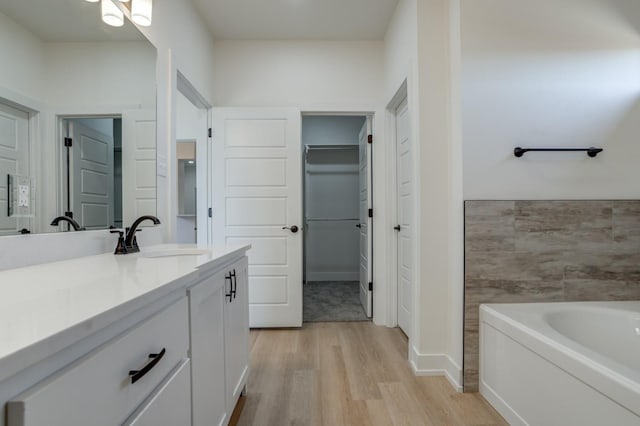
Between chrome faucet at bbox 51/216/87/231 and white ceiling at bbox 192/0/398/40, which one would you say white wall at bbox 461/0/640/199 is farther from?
chrome faucet at bbox 51/216/87/231

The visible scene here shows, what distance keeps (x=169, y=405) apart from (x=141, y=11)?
1.77 m

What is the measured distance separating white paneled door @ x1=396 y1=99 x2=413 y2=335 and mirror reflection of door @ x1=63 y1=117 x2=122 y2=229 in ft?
6.05

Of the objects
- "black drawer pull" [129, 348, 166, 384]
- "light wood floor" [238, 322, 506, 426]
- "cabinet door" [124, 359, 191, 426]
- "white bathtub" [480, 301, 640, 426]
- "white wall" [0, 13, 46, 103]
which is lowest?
"light wood floor" [238, 322, 506, 426]

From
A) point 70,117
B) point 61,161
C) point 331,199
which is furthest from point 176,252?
point 331,199

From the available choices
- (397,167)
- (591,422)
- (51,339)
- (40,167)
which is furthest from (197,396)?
(397,167)

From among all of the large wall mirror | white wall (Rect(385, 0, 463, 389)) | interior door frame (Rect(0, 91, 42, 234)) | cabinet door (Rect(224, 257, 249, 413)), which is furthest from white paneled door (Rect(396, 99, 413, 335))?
interior door frame (Rect(0, 91, 42, 234))

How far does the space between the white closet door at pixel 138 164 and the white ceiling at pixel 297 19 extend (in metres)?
1.29

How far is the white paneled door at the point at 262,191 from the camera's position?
2.64 m

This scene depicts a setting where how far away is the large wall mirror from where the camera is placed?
0.93 m

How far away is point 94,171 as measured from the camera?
4.09 feet

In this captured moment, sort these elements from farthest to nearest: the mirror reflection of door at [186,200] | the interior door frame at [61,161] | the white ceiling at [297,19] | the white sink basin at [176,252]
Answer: the mirror reflection of door at [186,200]
the white ceiling at [297,19]
the white sink basin at [176,252]
the interior door frame at [61,161]

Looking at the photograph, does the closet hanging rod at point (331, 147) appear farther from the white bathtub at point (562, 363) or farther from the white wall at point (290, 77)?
the white bathtub at point (562, 363)

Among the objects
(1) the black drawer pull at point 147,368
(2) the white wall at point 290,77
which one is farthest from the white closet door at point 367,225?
(1) the black drawer pull at point 147,368

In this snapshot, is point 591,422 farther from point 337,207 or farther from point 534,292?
point 337,207
